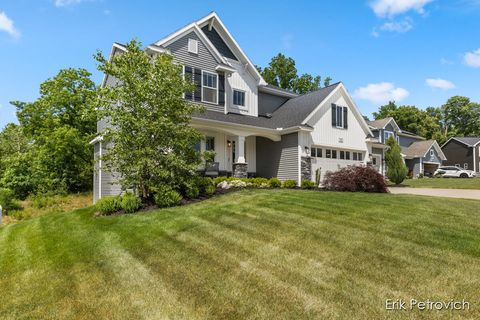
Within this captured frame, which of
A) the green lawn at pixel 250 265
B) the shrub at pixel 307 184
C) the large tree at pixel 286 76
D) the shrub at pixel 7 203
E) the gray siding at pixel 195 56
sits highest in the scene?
the large tree at pixel 286 76

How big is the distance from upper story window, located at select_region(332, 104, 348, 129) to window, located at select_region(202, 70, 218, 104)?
7.19 m

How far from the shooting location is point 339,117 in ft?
61.6

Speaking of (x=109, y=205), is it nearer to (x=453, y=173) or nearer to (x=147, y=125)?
(x=147, y=125)

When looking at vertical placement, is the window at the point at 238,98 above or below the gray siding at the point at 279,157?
above

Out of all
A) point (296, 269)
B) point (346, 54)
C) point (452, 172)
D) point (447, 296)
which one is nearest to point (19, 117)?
point (346, 54)

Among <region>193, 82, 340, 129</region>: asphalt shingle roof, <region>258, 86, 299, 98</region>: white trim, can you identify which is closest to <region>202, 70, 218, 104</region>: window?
<region>193, 82, 340, 129</region>: asphalt shingle roof

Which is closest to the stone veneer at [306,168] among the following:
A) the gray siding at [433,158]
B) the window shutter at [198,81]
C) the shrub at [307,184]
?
the shrub at [307,184]

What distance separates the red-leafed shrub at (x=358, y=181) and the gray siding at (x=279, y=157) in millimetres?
3002

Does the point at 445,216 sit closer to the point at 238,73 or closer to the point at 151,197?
the point at 151,197

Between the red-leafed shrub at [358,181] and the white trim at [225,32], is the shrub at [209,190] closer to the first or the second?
the red-leafed shrub at [358,181]

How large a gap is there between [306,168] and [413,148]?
27.4m

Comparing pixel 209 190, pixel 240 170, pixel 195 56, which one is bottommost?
pixel 209 190

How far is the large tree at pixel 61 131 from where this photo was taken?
2205cm

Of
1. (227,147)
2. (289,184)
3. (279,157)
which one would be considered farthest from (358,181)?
(227,147)
